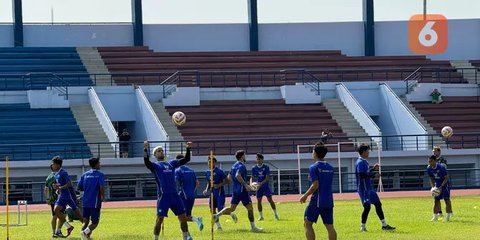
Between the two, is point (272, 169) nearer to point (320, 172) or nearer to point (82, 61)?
point (82, 61)

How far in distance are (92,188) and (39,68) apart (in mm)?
36874

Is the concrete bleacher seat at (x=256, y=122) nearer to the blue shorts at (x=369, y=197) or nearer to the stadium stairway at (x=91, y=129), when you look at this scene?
the stadium stairway at (x=91, y=129)

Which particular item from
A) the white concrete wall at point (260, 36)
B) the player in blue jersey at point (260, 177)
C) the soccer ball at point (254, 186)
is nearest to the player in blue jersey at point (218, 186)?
the soccer ball at point (254, 186)

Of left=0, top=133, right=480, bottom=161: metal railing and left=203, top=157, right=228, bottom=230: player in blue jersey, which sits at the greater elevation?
left=0, top=133, right=480, bottom=161: metal railing

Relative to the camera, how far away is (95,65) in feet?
203

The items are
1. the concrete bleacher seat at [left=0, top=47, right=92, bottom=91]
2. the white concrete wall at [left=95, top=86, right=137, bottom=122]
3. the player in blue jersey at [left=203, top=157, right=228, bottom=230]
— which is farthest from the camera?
the concrete bleacher seat at [left=0, top=47, right=92, bottom=91]

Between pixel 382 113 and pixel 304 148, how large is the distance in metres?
8.34

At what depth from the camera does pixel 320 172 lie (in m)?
20.0

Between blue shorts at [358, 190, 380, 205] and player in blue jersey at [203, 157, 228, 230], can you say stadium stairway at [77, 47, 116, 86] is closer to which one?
player in blue jersey at [203, 157, 228, 230]

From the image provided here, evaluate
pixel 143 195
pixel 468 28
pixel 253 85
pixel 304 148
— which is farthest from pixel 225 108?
pixel 468 28

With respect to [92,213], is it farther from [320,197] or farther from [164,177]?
[320,197]

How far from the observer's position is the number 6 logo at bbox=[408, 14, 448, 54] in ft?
227

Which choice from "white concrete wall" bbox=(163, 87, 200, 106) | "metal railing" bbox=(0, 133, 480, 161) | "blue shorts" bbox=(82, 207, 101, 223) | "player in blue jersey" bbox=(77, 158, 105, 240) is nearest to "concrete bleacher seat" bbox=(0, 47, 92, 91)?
"white concrete wall" bbox=(163, 87, 200, 106)

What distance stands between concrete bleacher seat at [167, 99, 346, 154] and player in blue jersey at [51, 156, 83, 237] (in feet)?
84.9
